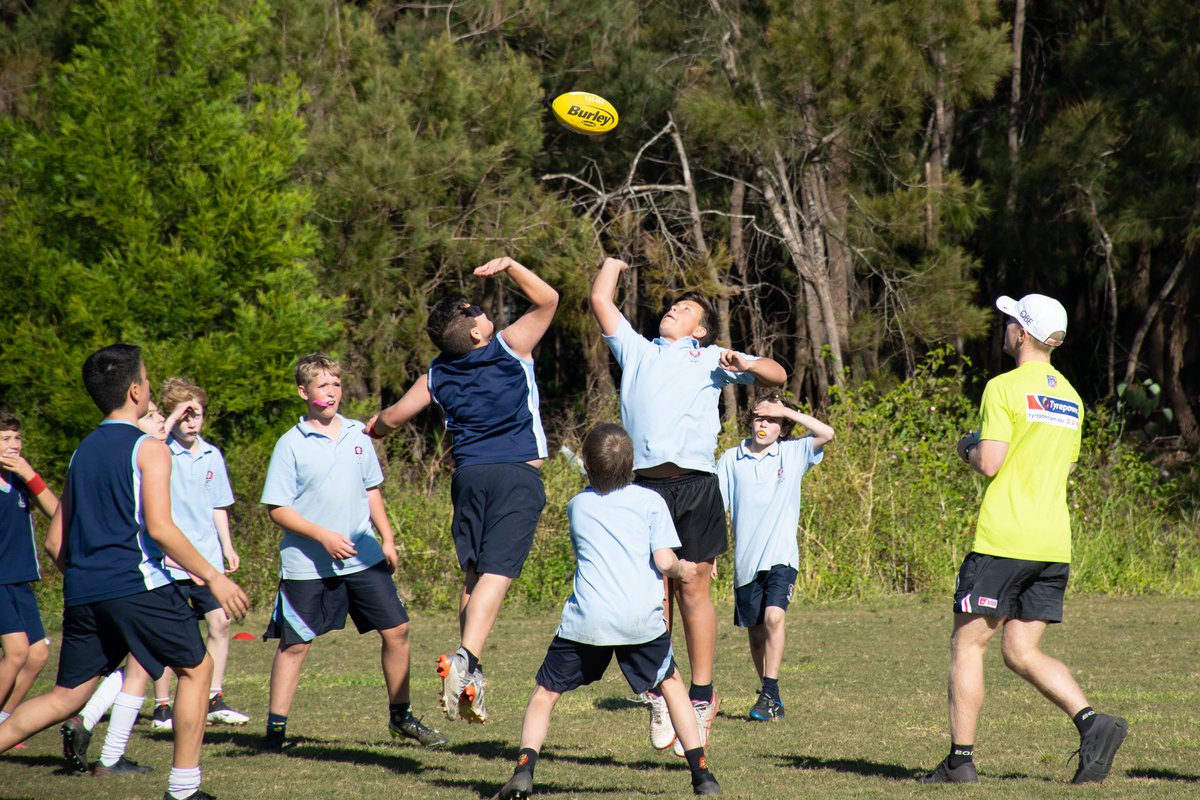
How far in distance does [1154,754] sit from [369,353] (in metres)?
14.7

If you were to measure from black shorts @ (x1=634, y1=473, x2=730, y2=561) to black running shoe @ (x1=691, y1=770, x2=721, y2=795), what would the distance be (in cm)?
125

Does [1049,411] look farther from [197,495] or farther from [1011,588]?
[197,495]

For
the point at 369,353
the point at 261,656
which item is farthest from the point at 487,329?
the point at 369,353

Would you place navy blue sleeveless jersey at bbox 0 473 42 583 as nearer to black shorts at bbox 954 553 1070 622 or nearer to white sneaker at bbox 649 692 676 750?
white sneaker at bbox 649 692 676 750

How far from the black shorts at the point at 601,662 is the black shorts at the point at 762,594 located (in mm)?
2490

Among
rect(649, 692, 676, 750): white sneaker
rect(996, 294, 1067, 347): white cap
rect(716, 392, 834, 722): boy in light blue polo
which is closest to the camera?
rect(996, 294, 1067, 347): white cap

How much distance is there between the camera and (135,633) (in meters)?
4.82

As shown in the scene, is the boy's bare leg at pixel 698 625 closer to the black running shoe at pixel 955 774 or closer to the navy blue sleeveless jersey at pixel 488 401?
the navy blue sleeveless jersey at pixel 488 401

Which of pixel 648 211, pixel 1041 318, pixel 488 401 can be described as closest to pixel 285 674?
pixel 488 401

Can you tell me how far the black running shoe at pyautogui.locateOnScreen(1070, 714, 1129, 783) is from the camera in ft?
16.9

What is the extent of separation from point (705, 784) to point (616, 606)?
81 centimetres


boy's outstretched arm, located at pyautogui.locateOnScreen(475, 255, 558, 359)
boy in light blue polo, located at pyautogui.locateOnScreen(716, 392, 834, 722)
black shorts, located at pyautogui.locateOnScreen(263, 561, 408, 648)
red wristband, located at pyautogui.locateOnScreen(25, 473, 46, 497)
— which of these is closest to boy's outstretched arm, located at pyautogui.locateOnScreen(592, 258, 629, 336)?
boy's outstretched arm, located at pyautogui.locateOnScreen(475, 255, 558, 359)

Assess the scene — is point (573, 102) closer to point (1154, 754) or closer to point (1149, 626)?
point (1154, 754)

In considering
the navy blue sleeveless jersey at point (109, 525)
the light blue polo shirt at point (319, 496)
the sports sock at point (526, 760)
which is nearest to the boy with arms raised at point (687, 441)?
the sports sock at point (526, 760)
